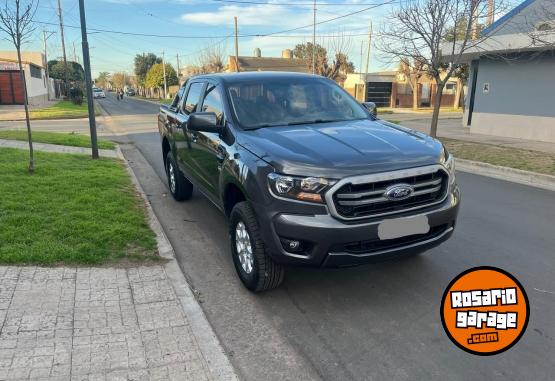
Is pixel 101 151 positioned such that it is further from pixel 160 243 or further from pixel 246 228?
pixel 246 228

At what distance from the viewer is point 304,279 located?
4.18 m

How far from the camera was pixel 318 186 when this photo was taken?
3.22 meters

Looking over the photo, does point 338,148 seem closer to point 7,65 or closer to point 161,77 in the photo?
point 7,65

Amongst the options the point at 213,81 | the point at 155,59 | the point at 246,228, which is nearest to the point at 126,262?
the point at 246,228

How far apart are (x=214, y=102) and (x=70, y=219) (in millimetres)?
2268

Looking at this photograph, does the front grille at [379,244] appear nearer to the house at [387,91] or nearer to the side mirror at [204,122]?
the side mirror at [204,122]

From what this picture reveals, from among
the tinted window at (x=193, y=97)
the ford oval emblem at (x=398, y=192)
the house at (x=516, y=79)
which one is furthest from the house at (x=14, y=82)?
the ford oval emblem at (x=398, y=192)

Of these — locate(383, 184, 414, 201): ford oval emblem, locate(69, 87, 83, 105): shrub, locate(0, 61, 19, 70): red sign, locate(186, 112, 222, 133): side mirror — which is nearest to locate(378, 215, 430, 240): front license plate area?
locate(383, 184, 414, 201): ford oval emblem

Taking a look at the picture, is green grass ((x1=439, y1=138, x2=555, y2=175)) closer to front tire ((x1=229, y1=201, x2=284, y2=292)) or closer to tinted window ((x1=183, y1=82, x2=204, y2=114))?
tinted window ((x1=183, y1=82, x2=204, y2=114))

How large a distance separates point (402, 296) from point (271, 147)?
1695 mm

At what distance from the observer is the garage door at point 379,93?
3625 centimetres

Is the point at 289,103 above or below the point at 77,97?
above

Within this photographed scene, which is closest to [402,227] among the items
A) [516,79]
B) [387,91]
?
[516,79]

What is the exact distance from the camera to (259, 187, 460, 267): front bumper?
125 inches
